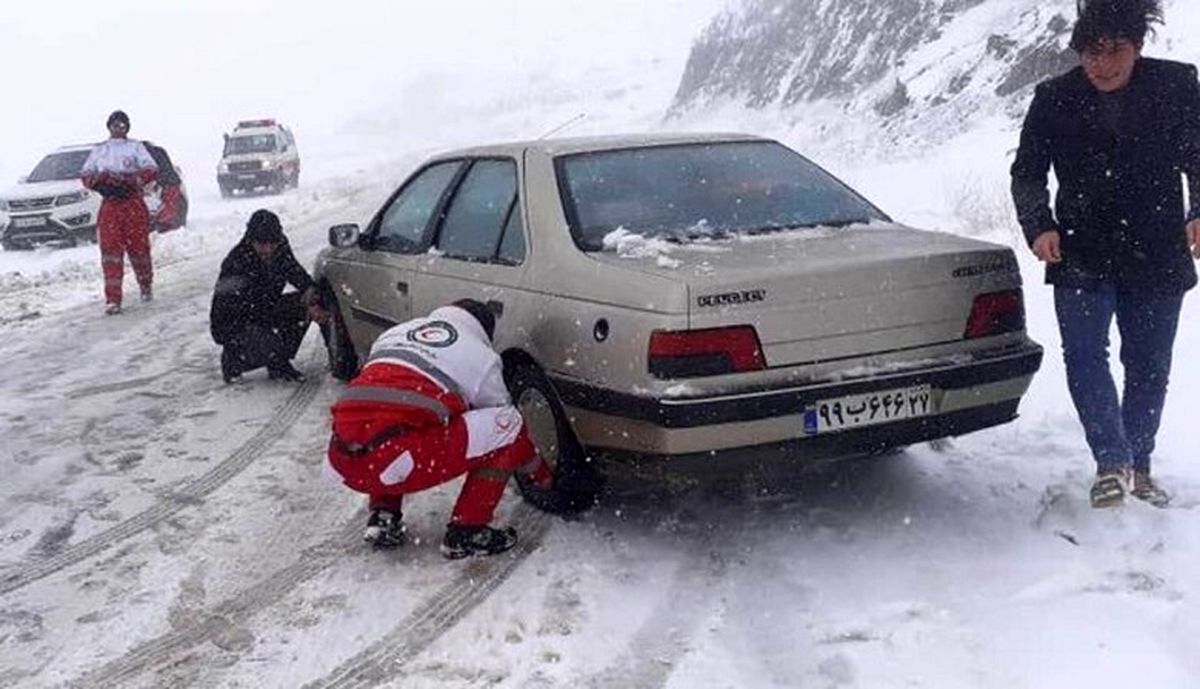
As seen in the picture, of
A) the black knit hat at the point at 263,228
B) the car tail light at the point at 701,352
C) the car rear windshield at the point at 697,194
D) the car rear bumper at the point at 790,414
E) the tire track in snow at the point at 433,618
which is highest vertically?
the car rear windshield at the point at 697,194

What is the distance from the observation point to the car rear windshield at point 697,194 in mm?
4797

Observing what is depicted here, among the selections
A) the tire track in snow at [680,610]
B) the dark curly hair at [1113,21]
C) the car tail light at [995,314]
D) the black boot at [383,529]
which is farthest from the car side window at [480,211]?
the dark curly hair at [1113,21]

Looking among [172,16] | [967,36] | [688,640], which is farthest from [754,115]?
[172,16]

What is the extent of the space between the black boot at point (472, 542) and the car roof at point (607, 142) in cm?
166

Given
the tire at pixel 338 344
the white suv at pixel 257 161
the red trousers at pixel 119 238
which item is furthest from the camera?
the white suv at pixel 257 161

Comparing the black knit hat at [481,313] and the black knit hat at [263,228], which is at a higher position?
the black knit hat at [263,228]

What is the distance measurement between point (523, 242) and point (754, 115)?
25.4 meters

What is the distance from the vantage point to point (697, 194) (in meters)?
5.01

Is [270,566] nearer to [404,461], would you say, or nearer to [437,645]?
[404,461]

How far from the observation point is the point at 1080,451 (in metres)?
5.18

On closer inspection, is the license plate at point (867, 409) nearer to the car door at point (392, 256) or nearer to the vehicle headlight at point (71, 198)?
the car door at point (392, 256)

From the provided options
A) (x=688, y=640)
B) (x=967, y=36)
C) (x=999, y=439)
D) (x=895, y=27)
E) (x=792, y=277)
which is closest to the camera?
(x=688, y=640)

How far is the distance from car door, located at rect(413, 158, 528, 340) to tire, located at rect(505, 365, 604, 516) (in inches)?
10.2

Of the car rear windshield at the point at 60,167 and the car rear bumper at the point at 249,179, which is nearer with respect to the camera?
the car rear windshield at the point at 60,167
